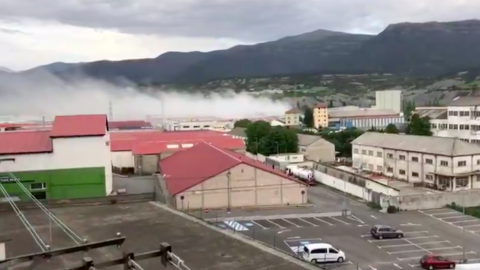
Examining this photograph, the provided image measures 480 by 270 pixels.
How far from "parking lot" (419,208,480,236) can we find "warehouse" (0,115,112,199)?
22.5 ft

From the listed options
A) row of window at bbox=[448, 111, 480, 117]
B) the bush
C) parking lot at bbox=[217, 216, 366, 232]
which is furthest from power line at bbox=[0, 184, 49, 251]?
row of window at bbox=[448, 111, 480, 117]

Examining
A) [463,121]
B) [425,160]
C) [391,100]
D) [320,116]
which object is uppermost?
[391,100]

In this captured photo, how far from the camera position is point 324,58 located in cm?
13638

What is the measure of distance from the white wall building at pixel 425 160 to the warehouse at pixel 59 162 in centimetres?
828

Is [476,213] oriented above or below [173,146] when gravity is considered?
below

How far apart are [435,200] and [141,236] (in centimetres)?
769

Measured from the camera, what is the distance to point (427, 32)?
4909 inches

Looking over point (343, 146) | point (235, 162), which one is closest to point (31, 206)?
point (235, 162)

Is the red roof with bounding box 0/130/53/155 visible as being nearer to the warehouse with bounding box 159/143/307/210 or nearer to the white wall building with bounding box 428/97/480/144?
the warehouse with bounding box 159/143/307/210

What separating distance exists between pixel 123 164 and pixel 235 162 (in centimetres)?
736

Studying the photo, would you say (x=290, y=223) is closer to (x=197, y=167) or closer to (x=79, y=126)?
(x=197, y=167)

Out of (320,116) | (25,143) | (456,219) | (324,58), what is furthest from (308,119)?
(324,58)

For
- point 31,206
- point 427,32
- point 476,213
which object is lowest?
point 476,213

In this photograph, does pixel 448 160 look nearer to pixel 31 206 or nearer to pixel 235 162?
pixel 235 162
